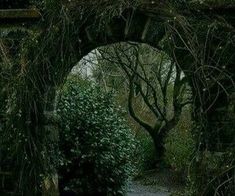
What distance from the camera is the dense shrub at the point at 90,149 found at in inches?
310

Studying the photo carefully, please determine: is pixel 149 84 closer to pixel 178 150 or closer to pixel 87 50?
pixel 178 150

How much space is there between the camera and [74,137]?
25.9ft

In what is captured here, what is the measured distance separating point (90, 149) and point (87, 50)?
2.24m

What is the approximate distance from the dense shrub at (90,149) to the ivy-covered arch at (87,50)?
154cm

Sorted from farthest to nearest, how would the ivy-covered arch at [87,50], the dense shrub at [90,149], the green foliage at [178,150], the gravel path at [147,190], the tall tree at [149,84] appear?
the tall tree at [149,84], the green foliage at [178,150], the gravel path at [147,190], the dense shrub at [90,149], the ivy-covered arch at [87,50]

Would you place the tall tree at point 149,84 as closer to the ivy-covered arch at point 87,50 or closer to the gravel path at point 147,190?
the gravel path at point 147,190

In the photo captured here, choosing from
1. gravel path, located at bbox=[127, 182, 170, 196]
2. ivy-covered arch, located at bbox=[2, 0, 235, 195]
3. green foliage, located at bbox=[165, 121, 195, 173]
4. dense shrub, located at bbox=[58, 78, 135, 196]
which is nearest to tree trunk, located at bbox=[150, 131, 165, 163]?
green foliage, located at bbox=[165, 121, 195, 173]

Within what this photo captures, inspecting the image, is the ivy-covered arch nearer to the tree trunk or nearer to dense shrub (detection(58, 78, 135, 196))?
dense shrub (detection(58, 78, 135, 196))

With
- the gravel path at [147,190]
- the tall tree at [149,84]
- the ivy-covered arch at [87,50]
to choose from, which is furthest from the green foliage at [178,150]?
the ivy-covered arch at [87,50]

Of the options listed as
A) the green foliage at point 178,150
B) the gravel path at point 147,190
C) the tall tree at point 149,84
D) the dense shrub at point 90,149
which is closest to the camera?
the dense shrub at point 90,149

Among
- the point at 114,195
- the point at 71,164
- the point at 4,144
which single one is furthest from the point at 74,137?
the point at 4,144

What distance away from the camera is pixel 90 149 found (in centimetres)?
788

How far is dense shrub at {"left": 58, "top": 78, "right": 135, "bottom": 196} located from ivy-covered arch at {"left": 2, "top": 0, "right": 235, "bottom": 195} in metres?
1.54

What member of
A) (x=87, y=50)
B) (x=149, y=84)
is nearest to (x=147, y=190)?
(x=149, y=84)
